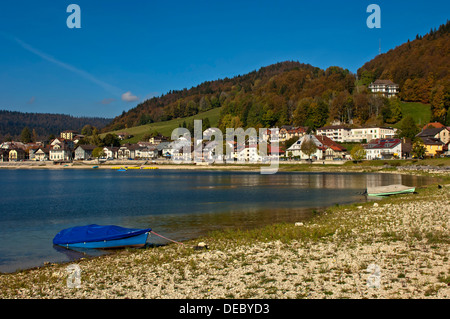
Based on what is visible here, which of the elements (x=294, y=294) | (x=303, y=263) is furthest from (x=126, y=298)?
(x=303, y=263)

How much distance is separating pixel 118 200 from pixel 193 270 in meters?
30.8

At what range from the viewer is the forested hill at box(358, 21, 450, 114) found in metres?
142

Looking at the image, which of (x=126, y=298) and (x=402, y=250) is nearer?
(x=126, y=298)

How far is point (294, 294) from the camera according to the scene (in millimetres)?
10109

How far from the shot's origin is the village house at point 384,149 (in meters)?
104

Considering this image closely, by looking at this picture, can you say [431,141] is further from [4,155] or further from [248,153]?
[4,155]

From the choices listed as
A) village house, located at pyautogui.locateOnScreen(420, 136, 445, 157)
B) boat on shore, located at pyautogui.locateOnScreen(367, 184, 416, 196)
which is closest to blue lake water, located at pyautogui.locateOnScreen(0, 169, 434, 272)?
boat on shore, located at pyautogui.locateOnScreen(367, 184, 416, 196)

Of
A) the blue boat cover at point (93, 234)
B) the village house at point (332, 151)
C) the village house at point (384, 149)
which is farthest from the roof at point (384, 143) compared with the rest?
the blue boat cover at point (93, 234)

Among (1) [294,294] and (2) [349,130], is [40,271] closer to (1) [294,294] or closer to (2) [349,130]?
(1) [294,294]

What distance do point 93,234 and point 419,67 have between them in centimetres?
16124

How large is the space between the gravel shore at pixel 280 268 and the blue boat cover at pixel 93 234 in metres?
1.29

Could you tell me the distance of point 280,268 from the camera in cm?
1273

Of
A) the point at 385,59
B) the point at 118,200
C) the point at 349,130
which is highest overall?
the point at 385,59
